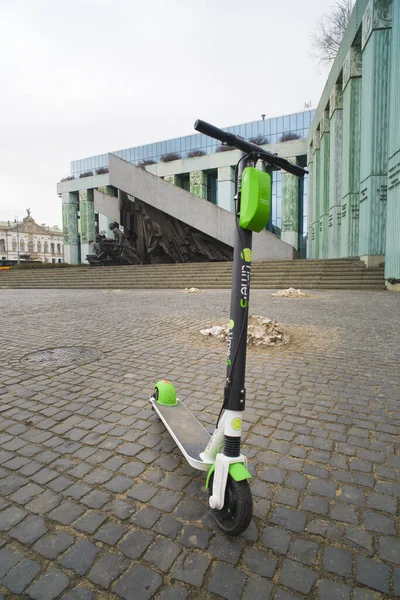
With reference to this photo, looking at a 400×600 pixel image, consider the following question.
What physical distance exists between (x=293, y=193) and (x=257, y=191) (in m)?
35.7

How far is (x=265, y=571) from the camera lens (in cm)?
141

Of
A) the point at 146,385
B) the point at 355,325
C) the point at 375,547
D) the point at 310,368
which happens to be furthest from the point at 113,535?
the point at 355,325

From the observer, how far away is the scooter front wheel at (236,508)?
151cm

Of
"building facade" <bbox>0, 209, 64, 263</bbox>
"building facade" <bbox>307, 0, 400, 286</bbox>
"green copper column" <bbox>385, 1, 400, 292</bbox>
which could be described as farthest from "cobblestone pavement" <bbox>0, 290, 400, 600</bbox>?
"building facade" <bbox>0, 209, 64, 263</bbox>

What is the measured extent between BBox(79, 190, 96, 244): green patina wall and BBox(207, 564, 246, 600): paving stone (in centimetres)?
4627

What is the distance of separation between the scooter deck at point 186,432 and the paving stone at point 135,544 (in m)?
0.39

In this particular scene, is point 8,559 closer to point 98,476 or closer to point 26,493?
point 26,493

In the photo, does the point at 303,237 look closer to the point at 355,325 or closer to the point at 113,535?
the point at 355,325

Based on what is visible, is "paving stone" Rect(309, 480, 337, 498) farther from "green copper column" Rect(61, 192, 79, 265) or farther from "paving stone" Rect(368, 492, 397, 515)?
"green copper column" Rect(61, 192, 79, 265)

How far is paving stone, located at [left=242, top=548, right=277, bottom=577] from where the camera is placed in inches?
55.4

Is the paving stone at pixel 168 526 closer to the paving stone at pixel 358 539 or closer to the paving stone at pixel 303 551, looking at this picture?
the paving stone at pixel 303 551

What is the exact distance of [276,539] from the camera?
61.8 inches

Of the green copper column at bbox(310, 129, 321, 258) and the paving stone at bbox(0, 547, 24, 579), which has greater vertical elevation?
the green copper column at bbox(310, 129, 321, 258)

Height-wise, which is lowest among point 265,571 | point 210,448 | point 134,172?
point 265,571
